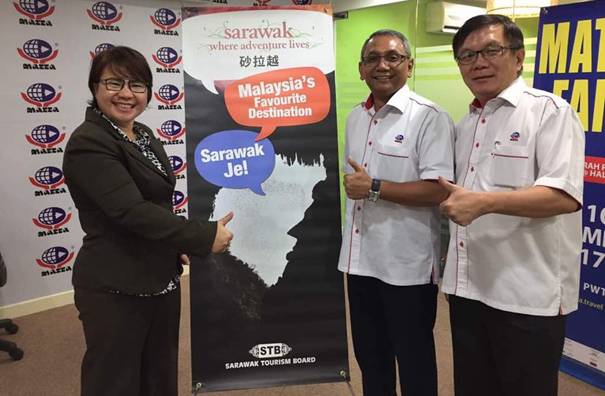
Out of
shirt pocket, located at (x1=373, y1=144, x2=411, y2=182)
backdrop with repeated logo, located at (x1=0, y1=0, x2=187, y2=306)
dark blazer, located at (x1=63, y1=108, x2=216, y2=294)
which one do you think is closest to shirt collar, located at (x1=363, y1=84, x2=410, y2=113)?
shirt pocket, located at (x1=373, y1=144, x2=411, y2=182)

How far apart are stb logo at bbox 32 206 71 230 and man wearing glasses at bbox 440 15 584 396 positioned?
9.61 feet

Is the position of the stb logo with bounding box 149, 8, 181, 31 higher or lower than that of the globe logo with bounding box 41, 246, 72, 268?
higher

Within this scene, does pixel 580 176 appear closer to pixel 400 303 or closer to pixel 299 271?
pixel 400 303

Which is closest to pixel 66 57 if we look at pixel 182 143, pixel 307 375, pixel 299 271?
pixel 182 143

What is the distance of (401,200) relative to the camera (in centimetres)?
165

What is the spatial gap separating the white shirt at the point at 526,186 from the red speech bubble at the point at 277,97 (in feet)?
2.39

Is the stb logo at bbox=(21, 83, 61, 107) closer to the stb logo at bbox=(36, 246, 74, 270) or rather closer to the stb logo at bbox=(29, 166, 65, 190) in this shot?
the stb logo at bbox=(29, 166, 65, 190)

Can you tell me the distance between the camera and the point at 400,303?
1736 mm

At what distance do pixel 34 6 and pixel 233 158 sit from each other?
2.17 m

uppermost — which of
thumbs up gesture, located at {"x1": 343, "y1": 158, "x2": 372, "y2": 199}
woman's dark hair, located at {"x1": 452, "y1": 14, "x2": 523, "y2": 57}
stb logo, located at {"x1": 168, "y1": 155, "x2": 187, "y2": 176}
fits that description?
woman's dark hair, located at {"x1": 452, "y1": 14, "x2": 523, "y2": 57}

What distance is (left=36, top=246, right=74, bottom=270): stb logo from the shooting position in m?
3.41

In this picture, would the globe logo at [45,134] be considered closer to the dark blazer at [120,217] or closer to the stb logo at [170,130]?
the stb logo at [170,130]

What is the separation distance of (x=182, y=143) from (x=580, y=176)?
322cm

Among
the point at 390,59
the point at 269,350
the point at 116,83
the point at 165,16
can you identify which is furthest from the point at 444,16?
the point at 116,83
